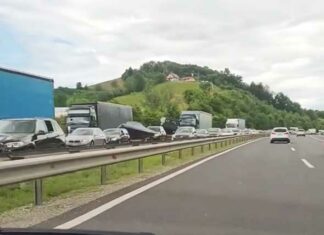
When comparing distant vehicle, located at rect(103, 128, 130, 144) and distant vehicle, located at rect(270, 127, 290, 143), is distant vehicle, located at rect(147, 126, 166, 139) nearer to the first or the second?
distant vehicle, located at rect(103, 128, 130, 144)

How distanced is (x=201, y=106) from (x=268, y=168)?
112117mm

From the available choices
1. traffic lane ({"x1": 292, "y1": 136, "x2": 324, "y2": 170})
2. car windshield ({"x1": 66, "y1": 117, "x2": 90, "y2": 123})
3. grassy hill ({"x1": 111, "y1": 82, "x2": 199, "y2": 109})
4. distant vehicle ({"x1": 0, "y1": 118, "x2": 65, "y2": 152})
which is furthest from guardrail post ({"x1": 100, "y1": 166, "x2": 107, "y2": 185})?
Answer: grassy hill ({"x1": 111, "y1": 82, "x2": 199, "y2": 109})

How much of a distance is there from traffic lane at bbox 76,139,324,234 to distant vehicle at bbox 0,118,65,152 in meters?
6.51

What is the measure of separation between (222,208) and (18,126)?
12245 mm

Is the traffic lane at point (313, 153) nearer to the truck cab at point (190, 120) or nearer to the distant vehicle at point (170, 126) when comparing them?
the distant vehicle at point (170, 126)

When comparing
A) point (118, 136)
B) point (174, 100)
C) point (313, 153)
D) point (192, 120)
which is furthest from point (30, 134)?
point (174, 100)

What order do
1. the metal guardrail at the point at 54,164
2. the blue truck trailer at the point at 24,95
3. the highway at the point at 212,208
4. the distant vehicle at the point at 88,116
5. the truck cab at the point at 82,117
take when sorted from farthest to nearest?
the distant vehicle at the point at 88,116
the truck cab at the point at 82,117
the blue truck trailer at the point at 24,95
the metal guardrail at the point at 54,164
the highway at the point at 212,208

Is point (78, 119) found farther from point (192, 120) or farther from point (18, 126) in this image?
point (192, 120)

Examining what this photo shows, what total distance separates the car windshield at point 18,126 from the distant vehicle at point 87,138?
30.0 ft

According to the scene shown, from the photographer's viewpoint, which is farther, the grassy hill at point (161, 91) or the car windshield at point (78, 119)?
the grassy hill at point (161, 91)

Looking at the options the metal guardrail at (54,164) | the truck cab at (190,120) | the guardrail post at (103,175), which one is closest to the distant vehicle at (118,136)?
the metal guardrail at (54,164)

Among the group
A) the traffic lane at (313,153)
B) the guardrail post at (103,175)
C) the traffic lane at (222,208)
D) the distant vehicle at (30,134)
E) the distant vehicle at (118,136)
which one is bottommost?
the traffic lane at (313,153)

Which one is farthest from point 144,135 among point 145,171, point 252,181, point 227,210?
point 227,210

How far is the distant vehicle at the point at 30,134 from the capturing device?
19.3 meters
